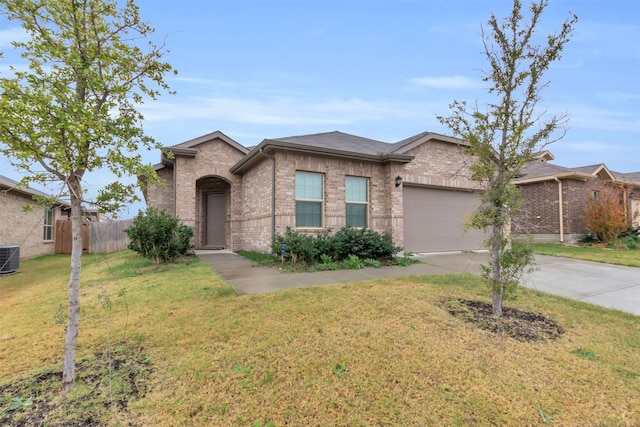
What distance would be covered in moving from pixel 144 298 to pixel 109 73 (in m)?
4.03

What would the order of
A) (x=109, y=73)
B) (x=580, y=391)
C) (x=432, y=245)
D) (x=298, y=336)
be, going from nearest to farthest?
(x=580, y=391), (x=109, y=73), (x=298, y=336), (x=432, y=245)

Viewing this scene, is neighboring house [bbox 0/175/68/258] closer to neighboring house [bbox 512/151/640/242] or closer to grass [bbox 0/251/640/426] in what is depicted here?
grass [bbox 0/251/640/426]

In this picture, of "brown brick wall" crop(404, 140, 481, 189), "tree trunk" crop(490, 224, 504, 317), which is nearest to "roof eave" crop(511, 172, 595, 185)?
"brown brick wall" crop(404, 140, 481, 189)

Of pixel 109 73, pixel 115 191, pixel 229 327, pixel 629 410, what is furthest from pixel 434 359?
pixel 109 73

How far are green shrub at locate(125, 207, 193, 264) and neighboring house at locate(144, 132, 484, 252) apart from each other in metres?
1.20

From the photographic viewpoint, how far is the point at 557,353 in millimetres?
3094

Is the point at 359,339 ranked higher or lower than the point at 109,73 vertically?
lower

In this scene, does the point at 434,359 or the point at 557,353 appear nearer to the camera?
the point at 434,359

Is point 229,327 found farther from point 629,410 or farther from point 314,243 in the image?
point 314,243

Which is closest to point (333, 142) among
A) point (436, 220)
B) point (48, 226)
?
point (436, 220)

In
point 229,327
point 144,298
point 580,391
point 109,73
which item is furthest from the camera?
point 144,298

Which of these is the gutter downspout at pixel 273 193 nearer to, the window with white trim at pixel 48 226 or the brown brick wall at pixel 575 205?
the window with white trim at pixel 48 226

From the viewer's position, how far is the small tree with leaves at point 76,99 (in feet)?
7.18

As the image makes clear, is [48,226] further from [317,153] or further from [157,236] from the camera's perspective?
[317,153]
